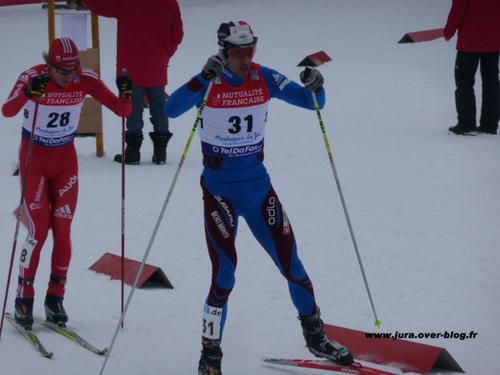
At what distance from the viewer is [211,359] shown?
5047 mm

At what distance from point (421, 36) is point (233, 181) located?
13.8m

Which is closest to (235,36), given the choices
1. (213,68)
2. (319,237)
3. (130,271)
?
(213,68)

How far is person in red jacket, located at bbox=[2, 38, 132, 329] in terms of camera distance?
19.1ft

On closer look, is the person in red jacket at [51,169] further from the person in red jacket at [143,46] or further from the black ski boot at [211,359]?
the person in red jacket at [143,46]

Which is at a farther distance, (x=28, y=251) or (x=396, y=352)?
(x=28, y=251)

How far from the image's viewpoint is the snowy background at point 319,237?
5.79m

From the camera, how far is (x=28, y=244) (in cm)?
588

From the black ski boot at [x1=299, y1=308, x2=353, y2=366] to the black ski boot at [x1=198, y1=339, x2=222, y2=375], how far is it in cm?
52

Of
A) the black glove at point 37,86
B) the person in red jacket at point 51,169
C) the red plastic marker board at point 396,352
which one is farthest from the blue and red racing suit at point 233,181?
the person in red jacket at point 51,169

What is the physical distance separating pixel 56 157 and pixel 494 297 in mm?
3014

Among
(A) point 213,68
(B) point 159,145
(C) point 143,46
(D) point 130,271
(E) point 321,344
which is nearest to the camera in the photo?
(A) point 213,68

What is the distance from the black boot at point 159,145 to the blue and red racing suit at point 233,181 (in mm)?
5172

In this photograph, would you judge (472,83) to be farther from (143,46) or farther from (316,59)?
(316,59)

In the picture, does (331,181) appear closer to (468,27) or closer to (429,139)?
(429,139)
